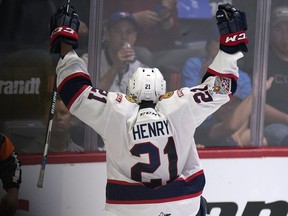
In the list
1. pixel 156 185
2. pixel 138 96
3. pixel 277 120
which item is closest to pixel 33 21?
pixel 138 96

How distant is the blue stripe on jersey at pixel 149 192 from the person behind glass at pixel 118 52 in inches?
31.3

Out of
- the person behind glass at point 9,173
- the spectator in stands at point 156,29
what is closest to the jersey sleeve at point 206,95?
the spectator in stands at point 156,29

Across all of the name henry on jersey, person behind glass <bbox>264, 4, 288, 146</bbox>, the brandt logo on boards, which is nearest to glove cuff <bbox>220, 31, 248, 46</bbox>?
the name henry on jersey

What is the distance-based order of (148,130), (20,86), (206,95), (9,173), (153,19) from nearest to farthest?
(148,130)
(206,95)
(9,173)
(20,86)
(153,19)

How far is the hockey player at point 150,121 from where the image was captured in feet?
8.97

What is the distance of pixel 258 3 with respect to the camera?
11.9ft

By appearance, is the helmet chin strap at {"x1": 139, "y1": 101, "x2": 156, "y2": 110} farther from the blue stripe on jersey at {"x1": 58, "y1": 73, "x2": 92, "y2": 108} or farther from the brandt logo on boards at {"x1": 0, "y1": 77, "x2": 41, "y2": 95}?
the brandt logo on boards at {"x1": 0, "y1": 77, "x2": 41, "y2": 95}

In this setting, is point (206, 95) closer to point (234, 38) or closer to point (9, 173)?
point (234, 38)

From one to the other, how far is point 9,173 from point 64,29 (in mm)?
756

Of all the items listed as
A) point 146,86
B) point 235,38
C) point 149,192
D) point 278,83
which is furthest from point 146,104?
point 278,83

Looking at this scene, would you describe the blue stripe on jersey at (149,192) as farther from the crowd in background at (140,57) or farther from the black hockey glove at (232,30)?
the crowd in background at (140,57)

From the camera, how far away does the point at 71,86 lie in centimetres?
280

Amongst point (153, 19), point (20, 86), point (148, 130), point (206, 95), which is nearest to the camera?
point (148, 130)

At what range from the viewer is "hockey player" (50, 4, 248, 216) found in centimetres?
273
